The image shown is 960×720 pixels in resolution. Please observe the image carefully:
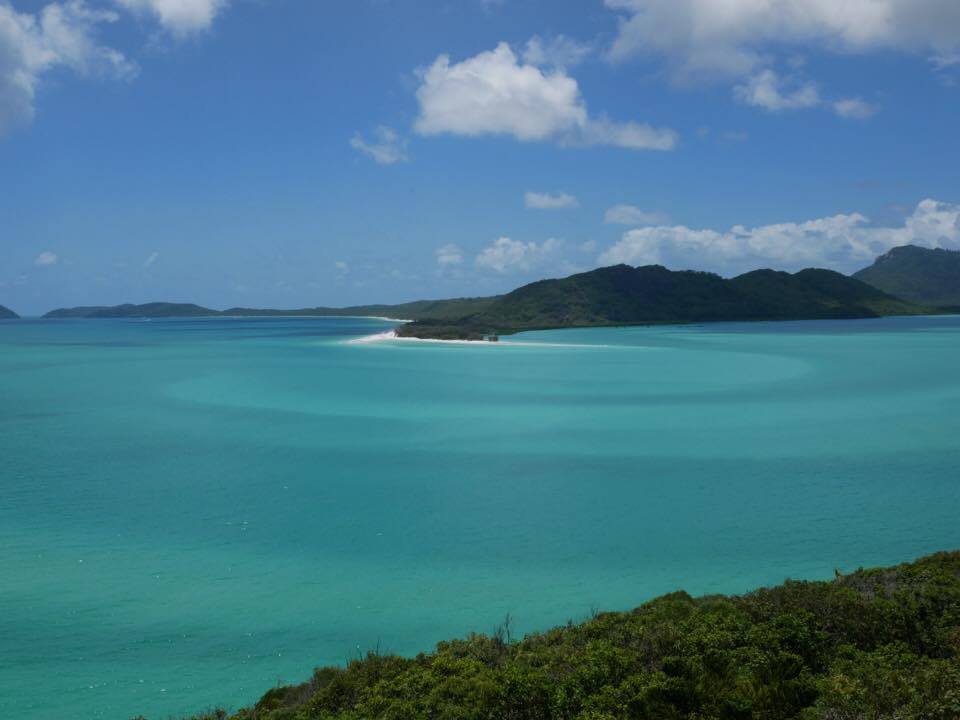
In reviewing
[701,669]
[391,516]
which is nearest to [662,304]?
[391,516]

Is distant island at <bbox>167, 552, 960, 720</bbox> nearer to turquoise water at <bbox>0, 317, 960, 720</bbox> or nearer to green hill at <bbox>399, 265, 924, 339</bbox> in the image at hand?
turquoise water at <bbox>0, 317, 960, 720</bbox>

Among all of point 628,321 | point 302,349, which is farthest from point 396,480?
point 628,321

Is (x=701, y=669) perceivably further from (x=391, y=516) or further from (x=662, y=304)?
(x=662, y=304)

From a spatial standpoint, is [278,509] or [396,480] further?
[396,480]

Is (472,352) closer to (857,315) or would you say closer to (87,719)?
(87,719)

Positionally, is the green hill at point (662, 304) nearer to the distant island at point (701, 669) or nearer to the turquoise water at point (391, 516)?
the turquoise water at point (391, 516)
